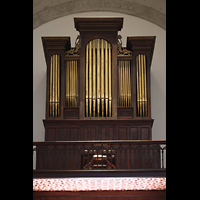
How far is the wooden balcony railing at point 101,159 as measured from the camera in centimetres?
945

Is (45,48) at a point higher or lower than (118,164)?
higher

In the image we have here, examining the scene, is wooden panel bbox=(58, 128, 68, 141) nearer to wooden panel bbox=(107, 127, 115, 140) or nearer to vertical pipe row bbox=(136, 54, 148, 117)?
wooden panel bbox=(107, 127, 115, 140)

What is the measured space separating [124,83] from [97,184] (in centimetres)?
319

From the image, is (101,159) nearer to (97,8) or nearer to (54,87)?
(54,87)

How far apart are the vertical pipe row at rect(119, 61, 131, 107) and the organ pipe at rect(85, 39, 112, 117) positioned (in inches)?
12.7

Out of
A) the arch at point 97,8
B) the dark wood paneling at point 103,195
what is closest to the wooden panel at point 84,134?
the dark wood paneling at point 103,195

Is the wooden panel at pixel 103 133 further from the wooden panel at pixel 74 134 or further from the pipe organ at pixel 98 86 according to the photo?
the wooden panel at pixel 74 134

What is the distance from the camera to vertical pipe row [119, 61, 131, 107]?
37.7 ft

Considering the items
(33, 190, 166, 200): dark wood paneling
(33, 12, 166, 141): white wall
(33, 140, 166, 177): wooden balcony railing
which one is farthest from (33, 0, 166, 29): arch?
(33, 190, 166, 200): dark wood paneling

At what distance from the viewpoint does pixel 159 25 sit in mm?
13617
